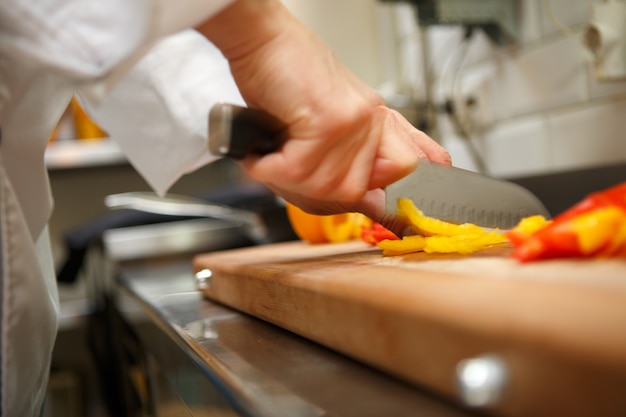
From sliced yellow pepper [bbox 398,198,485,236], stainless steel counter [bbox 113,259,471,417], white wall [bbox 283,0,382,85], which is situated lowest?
stainless steel counter [bbox 113,259,471,417]

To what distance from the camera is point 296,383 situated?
0.40 m

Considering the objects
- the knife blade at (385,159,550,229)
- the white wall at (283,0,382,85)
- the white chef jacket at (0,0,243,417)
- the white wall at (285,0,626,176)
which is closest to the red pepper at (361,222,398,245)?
the knife blade at (385,159,550,229)

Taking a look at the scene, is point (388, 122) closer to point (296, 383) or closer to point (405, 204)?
point (405, 204)

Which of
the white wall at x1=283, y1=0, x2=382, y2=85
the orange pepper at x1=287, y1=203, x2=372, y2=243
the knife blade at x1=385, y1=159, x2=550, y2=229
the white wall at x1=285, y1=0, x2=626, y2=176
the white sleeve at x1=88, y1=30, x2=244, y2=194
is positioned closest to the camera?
the knife blade at x1=385, y1=159, x2=550, y2=229

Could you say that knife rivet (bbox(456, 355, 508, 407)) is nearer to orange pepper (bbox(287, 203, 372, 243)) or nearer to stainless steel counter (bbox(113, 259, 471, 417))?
stainless steel counter (bbox(113, 259, 471, 417))

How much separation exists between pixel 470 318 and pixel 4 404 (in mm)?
338

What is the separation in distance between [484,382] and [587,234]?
0.15 m

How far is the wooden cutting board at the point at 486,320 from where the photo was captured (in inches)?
10.3

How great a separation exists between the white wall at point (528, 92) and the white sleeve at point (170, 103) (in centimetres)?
62

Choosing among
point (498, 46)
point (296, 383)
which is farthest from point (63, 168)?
point (296, 383)

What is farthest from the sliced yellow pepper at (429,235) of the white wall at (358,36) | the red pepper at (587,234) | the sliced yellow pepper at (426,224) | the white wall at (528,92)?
the white wall at (358,36)

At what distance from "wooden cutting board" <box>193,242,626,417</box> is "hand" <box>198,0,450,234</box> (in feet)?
0.23

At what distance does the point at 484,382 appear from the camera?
0.29 metres

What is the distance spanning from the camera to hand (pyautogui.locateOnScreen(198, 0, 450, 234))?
496 millimetres
